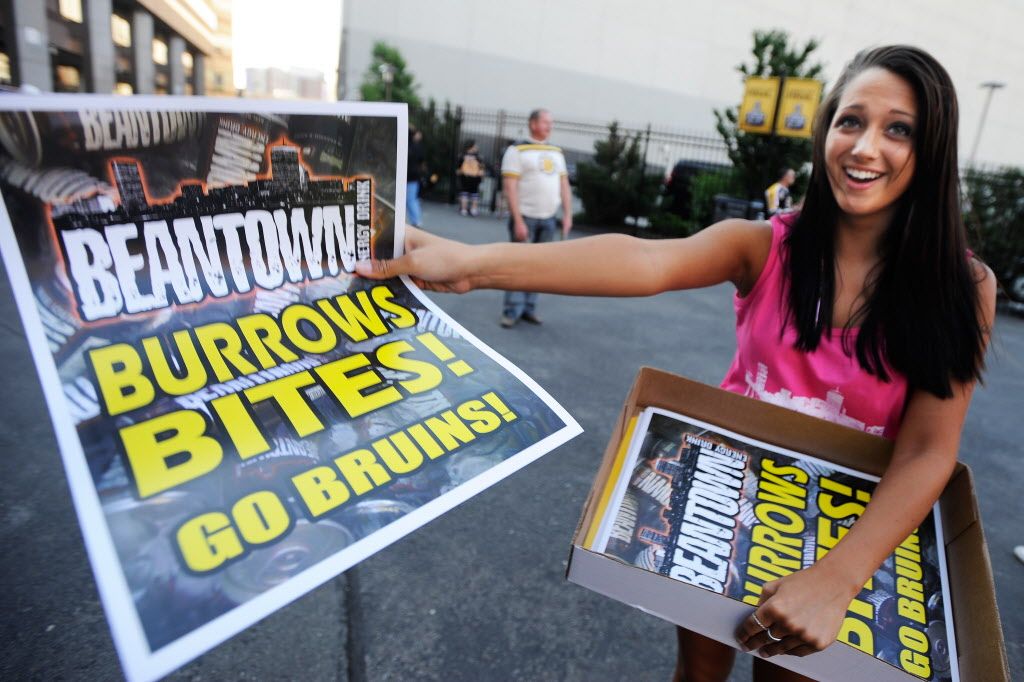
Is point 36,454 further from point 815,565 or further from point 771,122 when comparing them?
point 771,122

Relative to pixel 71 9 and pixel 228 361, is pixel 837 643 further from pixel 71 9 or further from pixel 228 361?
pixel 71 9

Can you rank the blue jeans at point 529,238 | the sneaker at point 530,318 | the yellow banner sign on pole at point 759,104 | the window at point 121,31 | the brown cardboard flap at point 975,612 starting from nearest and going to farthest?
the brown cardboard flap at point 975,612 < the blue jeans at point 529,238 < the sneaker at point 530,318 < the yellow banner sign on pole at point 759,104 < the window at point 121,31

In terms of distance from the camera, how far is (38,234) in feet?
2.32

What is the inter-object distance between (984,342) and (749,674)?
5.11ft

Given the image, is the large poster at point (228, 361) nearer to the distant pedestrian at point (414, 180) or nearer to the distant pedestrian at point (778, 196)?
the distant pedestrian at point (414, 180)

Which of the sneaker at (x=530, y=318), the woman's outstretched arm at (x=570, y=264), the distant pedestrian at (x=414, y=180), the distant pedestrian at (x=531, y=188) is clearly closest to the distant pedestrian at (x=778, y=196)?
the distant pedestrian at (x=531, y=188)

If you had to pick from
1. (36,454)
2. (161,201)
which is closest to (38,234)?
(161,201)

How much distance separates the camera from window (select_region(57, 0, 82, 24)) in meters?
20.8

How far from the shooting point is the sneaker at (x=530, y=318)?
596cm

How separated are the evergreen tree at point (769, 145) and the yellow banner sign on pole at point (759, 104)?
58 centimetres

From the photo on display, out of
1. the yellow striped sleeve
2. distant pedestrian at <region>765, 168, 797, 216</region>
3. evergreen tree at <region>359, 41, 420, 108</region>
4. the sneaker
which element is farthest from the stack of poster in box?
evergreen tree at <region>359, 41, 420, 108</region>

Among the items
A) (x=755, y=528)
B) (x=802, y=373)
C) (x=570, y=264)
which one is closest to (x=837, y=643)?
(x=755, y=528)

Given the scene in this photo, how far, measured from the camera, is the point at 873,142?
111 cm

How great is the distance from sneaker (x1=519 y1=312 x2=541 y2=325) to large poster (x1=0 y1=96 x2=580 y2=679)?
4956mm
